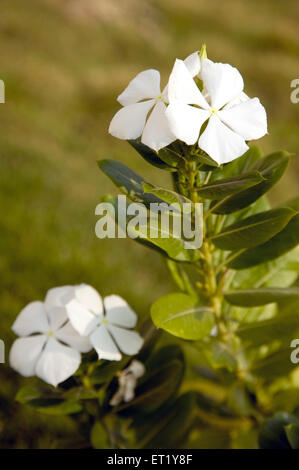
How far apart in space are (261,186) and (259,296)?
0.24m

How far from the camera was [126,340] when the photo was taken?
1.13 m

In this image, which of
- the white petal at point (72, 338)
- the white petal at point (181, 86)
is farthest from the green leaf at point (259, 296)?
the white petal at point (181, 86)

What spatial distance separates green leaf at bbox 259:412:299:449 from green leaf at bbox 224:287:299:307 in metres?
0.28

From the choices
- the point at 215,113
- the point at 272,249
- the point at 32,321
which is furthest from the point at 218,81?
the point at 32,321

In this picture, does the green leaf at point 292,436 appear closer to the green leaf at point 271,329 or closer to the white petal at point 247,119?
the green leaf at point 271,329

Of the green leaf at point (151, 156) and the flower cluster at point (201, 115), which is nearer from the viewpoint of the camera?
the flower cluster at point (201, 115)

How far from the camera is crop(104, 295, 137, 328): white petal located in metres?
1.14

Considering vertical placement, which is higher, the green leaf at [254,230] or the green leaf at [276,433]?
the green leaf at [254,230]

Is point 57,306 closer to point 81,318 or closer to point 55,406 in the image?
point 81,318

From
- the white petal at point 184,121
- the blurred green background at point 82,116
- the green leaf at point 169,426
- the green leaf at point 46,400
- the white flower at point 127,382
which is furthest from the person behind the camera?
the blurred green background at point 82,116

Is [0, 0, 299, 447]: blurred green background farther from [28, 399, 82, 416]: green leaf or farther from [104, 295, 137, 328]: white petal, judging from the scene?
[104, 295, 137, 328]: white petal

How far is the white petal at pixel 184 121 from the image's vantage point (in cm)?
78

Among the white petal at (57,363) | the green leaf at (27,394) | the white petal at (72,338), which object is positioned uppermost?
the white petal at (72,338)
